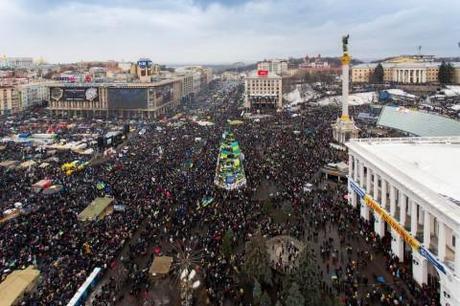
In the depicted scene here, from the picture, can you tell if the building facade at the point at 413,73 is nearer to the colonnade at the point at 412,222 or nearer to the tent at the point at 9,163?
the colonnade at the point at 412,222

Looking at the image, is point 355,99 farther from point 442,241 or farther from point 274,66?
point 274,66

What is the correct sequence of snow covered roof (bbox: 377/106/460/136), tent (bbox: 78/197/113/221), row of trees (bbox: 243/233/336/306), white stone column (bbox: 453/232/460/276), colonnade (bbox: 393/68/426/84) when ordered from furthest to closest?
colonnade (bbox: 393/68/426/84) < snow covered roof (bbox: 377/106/460/136) < tent (bbox: 78/197/113/221) < white stone column (bbox: 453/232/460/276) < row of trees (bbox: 243/233/336/306)

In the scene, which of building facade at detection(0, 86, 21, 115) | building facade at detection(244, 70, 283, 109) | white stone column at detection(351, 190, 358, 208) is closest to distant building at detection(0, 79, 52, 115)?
building facade at detection(0, 86, 21, 115)

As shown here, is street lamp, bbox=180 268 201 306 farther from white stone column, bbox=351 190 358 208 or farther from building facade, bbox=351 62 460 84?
building facade, bbox=351 62 460 84

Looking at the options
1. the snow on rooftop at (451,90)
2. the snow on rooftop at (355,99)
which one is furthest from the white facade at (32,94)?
the snow on rooftop at (451,90)

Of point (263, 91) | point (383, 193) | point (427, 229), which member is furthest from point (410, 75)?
point (427, 229)
